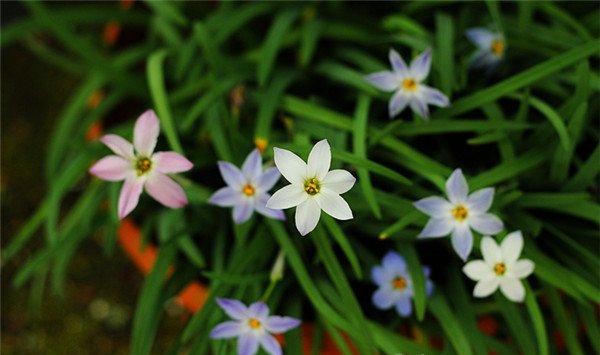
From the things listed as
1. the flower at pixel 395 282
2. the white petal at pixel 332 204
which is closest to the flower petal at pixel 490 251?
the flower at pixel 395 282

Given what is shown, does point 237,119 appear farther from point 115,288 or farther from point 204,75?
point 115,288

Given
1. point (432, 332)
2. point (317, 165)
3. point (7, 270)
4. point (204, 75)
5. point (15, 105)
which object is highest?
point (15, 105)

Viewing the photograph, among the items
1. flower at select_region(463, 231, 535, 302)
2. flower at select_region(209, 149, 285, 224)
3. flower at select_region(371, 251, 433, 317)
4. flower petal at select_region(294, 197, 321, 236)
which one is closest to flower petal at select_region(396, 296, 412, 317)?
flower at select_region(371, 251, 433, 317)

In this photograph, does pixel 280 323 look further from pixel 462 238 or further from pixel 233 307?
pixel 462 238

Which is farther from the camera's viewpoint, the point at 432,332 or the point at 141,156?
the point at 432,332

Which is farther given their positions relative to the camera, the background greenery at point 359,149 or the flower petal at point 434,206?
the background greenery at point 359,149

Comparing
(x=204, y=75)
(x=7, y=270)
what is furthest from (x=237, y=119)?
(x=7, y=270)

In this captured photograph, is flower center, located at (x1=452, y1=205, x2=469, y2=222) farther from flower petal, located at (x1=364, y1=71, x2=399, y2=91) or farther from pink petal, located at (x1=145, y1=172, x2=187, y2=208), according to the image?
pink petal, located at (x1=145, y1=172, x2=187, y2=208)

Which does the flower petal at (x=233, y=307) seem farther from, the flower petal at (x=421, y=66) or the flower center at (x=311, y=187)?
the flower petal at (x=421, y=66)
